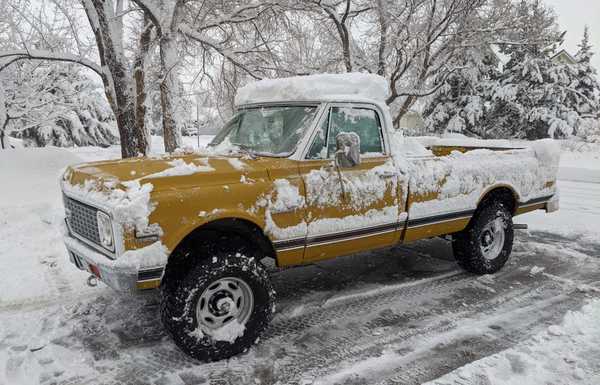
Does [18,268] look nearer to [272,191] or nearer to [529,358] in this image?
[272,191]

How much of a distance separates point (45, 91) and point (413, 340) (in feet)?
66.7

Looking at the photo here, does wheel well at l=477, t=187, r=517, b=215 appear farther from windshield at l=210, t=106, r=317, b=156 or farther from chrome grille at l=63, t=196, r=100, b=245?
chrome grille at l=63, t=196, r=100, b=245

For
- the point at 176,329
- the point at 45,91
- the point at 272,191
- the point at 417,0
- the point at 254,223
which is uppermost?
the point at 417,0

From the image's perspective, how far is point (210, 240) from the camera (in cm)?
387

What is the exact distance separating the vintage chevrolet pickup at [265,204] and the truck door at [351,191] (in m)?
0.01

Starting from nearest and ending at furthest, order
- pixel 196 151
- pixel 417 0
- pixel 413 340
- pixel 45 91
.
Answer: pixel 413 340 < pixel 196 151 < pixel 417 0 < pixel 45 91

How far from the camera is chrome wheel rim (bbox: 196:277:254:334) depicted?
378 centimetres

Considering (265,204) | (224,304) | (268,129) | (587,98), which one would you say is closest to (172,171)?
(265,204)

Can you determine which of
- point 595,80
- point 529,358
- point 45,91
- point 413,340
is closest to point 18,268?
point 413,340

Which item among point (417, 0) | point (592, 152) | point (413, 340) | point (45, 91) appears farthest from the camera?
point (592, 152)

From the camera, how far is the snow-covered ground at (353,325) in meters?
3.61

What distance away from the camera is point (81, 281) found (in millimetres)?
5480

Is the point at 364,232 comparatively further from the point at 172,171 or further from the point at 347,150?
the point at 172,171

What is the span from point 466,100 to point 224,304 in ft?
83.5
